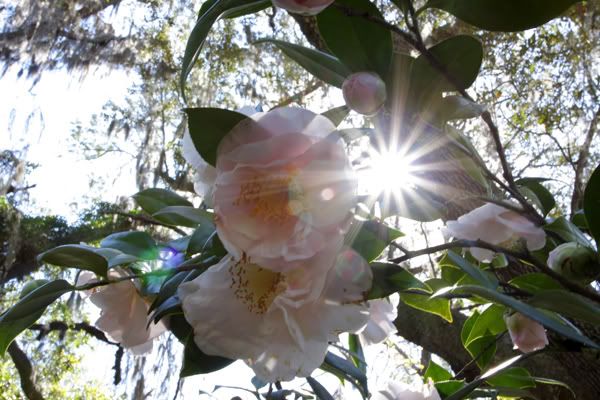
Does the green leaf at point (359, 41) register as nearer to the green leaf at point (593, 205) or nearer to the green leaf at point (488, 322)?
the green leaf at point (593, 205)

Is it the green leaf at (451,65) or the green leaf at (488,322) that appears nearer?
the green leaf at (451,65)

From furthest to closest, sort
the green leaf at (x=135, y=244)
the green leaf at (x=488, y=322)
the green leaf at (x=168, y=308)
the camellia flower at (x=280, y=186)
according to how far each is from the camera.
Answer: the green leaf at (x=488, y=322) < the green leaf at (x=135, y=244) < the green leaf at (x=168, y=308) < the camellia flower at (x=280, y=186)

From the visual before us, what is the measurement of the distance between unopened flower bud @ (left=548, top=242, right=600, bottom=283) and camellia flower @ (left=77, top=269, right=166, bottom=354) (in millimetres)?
336

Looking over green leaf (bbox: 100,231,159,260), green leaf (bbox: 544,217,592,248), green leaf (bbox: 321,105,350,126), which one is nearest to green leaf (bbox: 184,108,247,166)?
green leaf (bbox: 321,105,350,126)

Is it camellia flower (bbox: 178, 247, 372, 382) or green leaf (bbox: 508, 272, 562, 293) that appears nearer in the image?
camellia flower (bbox: 178, 247, 372, 382)

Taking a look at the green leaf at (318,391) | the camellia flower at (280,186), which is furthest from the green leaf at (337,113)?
the green leaf at (318,391)

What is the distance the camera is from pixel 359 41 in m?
0.37

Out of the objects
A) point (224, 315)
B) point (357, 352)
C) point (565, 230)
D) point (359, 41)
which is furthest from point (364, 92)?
point (357, 352)

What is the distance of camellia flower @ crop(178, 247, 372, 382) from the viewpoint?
0.29 metres

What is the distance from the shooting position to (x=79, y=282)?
0.48 m

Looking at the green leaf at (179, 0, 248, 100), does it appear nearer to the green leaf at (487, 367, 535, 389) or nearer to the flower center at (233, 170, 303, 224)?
the flower center at (233, 170, 303, 224)

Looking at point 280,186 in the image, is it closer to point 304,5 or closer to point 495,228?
point 304,5

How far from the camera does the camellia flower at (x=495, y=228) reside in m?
0.47

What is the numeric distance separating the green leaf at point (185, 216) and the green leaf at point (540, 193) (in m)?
0.33
